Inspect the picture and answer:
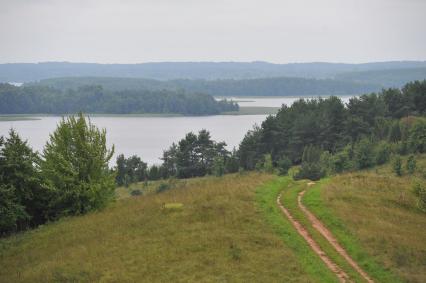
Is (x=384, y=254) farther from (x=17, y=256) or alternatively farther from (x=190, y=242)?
(x=17, y=256)

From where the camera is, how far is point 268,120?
4218 inches

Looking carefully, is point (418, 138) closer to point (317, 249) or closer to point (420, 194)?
point (420, 194)

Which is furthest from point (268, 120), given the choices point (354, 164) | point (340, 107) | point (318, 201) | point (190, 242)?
point (190, 242)

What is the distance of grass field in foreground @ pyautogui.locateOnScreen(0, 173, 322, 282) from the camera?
67.6ft

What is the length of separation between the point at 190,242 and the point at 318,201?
8.96 m

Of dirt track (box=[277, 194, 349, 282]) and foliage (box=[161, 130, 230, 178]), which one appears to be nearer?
dirt track (box=[277, 194, 349, 282])

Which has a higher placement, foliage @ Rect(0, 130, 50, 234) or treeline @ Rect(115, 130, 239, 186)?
foliage @ Rect(0, 130, 50, 234)

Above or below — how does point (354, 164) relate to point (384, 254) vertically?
below

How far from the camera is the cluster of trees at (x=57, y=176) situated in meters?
33.8

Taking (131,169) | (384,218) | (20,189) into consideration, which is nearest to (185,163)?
(131,169)

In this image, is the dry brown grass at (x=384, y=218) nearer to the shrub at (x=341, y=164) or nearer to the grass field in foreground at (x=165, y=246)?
the grass field in foreground at (x=165, y=246)

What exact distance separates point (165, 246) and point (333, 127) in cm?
7849

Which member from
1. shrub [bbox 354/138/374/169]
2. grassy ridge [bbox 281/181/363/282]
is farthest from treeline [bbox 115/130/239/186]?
grassy ridge [bbox 281/181/363/282]

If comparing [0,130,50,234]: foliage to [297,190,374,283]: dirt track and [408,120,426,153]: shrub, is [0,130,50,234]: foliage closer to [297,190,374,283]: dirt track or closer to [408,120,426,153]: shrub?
[297,190,374,283]: dirt track
